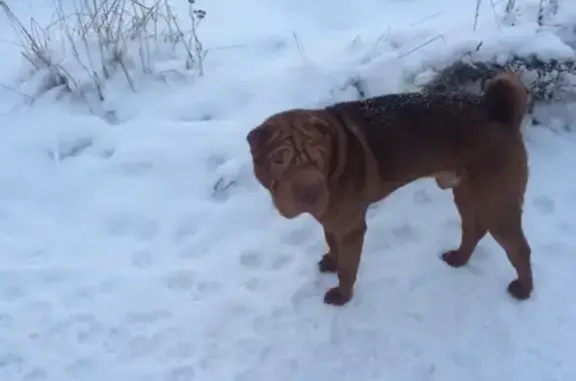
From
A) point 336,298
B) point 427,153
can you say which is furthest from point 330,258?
point 427,153

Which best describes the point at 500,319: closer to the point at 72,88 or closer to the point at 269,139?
the point at 269,139

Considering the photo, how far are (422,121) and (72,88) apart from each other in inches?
93.2

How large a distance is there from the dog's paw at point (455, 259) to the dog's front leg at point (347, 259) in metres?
0.47

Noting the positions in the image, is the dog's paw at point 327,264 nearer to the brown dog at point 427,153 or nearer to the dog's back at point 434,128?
the brown dog at point 427,153

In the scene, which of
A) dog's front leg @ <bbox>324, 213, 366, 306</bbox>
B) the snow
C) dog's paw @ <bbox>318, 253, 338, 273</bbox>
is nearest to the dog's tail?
dog's front leg @ <bbox>324, 213, 366, 306</bbox>

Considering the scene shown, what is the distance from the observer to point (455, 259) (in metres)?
3.18

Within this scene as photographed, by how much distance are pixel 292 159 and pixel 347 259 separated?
0.68 m

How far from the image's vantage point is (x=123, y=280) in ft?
10.3

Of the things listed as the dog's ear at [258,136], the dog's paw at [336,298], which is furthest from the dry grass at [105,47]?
the dog's ear at [258,136]

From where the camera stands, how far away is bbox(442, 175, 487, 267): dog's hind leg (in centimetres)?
278

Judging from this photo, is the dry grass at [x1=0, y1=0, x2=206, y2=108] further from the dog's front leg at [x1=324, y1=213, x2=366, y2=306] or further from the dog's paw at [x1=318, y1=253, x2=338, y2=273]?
the dog's front leg at [x1=324, y1=213, x2=366, y2=306]

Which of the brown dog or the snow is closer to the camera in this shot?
the brown dog

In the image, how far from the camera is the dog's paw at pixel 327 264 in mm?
3141

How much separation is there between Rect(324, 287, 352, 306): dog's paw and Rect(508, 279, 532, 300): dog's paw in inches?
26.3
